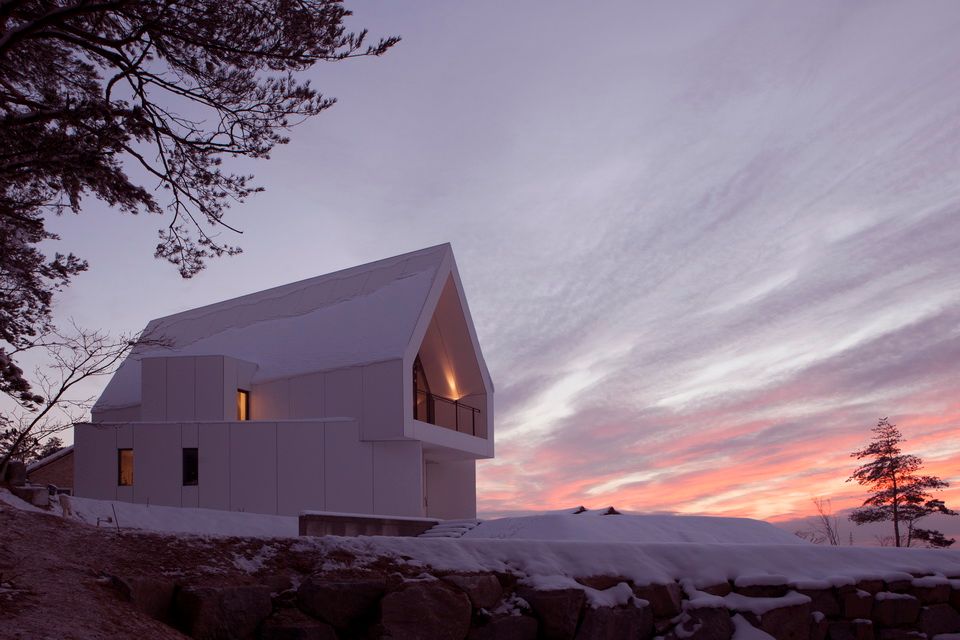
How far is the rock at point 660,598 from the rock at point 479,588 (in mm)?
1319

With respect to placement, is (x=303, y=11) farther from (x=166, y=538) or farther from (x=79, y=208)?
(x=166, y=538)

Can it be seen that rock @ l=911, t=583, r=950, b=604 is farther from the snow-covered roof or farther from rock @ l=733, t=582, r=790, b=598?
the snow-covered roof

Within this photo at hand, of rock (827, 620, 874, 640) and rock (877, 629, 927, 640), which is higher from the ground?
rock (827, 620, 874, 640)

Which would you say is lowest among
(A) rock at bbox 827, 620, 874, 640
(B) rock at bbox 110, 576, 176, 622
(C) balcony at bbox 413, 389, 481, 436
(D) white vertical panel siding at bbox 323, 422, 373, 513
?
(A) rock at bbox 827, 620, 874, 640

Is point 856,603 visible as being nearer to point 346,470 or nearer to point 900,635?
point 900,635

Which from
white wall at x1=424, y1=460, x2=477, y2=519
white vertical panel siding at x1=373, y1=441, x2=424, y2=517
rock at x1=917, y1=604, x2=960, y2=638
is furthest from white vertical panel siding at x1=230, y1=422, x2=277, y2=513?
rock at x1=917, y1=604, x2=960, y2=638

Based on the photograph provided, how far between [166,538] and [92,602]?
4.39ft

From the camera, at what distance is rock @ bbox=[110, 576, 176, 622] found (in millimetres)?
5805

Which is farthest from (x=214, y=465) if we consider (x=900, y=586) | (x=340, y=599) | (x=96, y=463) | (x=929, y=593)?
(x=929, y=593)

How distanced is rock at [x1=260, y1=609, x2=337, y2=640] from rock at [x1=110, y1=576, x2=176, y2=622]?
0.69 metres

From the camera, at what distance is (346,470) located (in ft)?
69.6

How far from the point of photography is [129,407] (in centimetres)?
2734

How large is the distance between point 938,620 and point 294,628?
6.96 meters

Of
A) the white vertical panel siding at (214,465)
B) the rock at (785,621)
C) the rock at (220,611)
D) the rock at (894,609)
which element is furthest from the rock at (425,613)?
the white vertical panel siding at (214,465)
